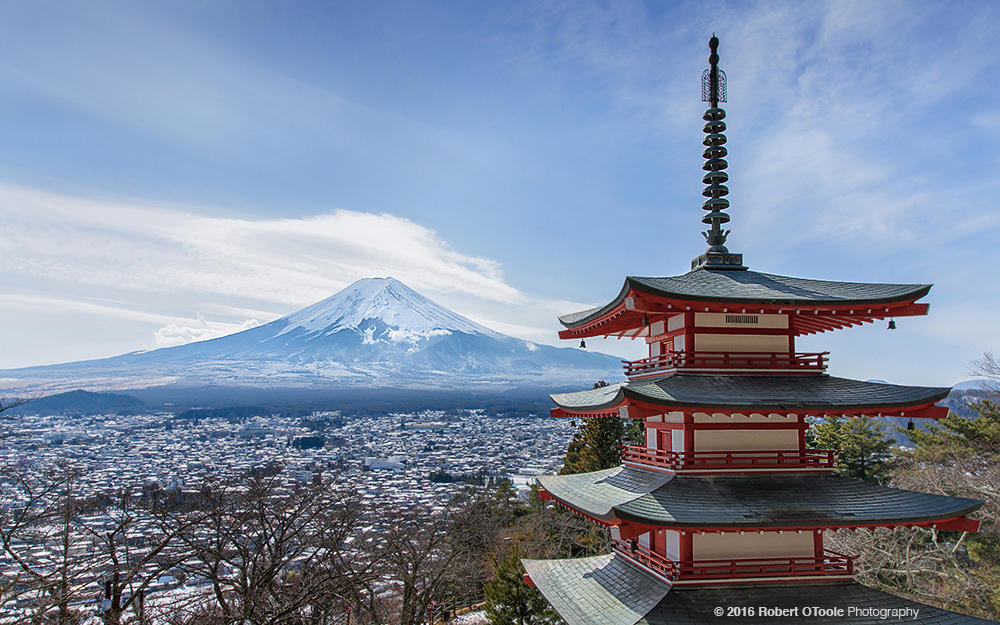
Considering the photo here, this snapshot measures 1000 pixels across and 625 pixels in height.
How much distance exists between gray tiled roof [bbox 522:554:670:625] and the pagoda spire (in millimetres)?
6083

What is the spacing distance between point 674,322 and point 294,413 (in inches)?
5390

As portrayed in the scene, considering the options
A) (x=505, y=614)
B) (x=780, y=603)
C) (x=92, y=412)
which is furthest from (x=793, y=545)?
(x=92, y=412)

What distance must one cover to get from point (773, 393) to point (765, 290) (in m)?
1.78

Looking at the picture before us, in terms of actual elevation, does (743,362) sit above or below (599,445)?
above

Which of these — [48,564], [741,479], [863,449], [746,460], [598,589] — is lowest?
[48,564]

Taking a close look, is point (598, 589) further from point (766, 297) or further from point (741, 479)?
point (766, 297)

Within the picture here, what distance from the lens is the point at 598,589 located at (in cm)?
1042

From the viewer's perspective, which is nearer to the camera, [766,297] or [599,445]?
[766,297]

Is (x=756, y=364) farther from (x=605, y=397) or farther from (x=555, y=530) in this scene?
(x=555, y=530)

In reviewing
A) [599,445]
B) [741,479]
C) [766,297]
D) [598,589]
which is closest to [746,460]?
[741,479]

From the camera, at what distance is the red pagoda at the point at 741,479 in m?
8.81

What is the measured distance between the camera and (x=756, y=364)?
33.9 ft

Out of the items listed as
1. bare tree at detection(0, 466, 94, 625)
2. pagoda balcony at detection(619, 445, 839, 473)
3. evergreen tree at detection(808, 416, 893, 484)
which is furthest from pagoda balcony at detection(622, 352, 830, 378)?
evergreen tree at detection(808, 416, 893, 484)

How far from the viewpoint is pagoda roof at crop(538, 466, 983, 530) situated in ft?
28.6
